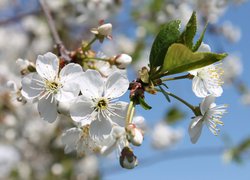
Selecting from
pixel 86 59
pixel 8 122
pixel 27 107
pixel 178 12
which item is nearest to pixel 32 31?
pixel 27 107

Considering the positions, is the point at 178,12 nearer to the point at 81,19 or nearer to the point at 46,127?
the point at 81,19

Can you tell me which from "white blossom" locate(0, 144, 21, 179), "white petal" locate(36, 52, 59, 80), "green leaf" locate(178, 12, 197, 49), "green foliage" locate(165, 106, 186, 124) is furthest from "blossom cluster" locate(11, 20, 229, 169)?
"white blossom" locate(0, 144, 21, 179)

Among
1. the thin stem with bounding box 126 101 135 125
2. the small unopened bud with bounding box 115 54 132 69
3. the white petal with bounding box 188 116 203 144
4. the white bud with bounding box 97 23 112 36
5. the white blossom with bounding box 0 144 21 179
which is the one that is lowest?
the white petal with bounding box 188 116 203 144

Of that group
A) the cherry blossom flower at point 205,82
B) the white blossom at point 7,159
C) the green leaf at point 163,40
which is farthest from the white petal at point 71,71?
the white blossom at point 7,159

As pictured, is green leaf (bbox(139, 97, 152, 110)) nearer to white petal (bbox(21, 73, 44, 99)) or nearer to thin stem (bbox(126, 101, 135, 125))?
thin stem (bbox(126, 101, 135, 125))

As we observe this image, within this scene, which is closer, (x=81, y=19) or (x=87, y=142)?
(x=87, y=142)

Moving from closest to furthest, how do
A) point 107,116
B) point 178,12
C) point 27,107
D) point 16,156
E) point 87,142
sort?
1. point 107,116
2. point 87,142
3. point 178,12
4. point 27,107
5. point 16,156

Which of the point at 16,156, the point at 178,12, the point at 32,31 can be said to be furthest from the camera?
the point at 32,31
